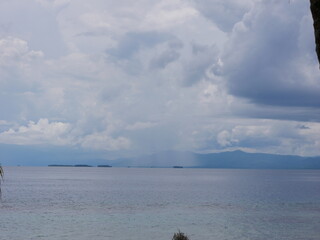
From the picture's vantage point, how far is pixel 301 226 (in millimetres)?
58375

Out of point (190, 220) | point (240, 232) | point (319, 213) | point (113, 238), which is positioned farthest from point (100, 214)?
point (319, 213)

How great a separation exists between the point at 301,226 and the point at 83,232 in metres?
28.6

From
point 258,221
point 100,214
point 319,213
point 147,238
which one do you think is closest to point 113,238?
point 147,238

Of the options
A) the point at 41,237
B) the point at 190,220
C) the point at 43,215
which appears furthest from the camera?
the point at 43,215

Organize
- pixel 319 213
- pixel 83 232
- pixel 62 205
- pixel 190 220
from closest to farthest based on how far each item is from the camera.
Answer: pixel 83 232
pixel 190 220
pixel 319 213
pixel 62 205

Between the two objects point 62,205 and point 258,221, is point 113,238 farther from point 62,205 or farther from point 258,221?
point 62,205

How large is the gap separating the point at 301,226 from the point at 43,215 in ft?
121

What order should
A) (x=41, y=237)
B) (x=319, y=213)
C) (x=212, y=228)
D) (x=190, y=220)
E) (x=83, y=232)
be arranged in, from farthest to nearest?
(x=319, y=213), (x=190, y=220), (x=212, y=228), (x=83, y=232), (x=41, y=237)

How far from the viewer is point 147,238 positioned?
49000mm

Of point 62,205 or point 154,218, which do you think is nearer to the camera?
point 154,218

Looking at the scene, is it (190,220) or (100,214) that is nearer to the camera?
(190,220)

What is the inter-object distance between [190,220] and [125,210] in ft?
53.2

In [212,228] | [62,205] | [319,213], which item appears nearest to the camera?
[212,228]

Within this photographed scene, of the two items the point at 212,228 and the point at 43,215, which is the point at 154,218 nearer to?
the point at 212,228
